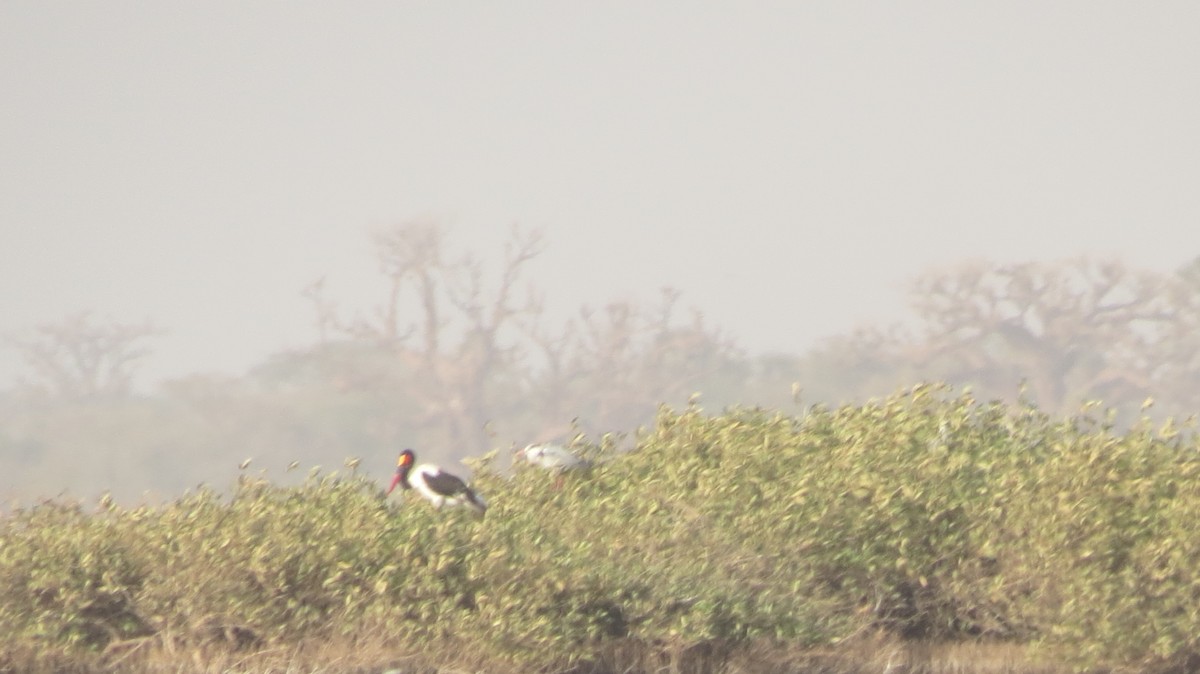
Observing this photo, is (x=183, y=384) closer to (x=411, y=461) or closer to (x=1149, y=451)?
(x=411, y=461)

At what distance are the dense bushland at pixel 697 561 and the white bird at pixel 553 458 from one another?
1.36m

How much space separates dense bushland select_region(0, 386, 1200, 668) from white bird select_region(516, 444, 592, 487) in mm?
1356

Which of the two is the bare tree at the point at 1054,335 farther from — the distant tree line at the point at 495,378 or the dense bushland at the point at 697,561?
the dense bushland at the point at 697,561

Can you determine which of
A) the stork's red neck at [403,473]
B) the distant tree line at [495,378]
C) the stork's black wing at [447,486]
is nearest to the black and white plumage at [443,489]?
the stork's black wing at [447,486]

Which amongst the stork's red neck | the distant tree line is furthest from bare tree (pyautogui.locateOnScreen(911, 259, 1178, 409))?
the stork's red neck

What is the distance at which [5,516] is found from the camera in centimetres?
1399

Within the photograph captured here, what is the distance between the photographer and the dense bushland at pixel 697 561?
12.5 meters

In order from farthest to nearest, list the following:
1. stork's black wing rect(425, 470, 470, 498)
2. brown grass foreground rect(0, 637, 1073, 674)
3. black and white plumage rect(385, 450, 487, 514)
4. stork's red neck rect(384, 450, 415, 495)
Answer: stork's red neck rect(384, 450, 415, 495) → stork's black wing rect(425, 470, 470, 498) → black and white plumage rect(385, 450, 487, 514) → brown grass foreground rect(0, 637, 1073, 674)

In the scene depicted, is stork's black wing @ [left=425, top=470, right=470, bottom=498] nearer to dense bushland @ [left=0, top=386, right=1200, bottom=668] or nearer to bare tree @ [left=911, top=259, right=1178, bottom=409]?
dense bushland @ [left=0, top=386, right=1200, bottom=668]

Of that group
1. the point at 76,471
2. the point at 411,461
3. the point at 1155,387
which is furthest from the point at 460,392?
the point at 411,461

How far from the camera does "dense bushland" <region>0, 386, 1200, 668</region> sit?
12.5 m

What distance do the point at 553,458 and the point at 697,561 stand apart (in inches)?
125

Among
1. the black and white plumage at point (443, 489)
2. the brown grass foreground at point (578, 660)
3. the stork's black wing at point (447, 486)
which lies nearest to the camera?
the brown grass foreground at point (578, 660)

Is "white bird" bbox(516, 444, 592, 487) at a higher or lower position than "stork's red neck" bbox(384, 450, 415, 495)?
higher
